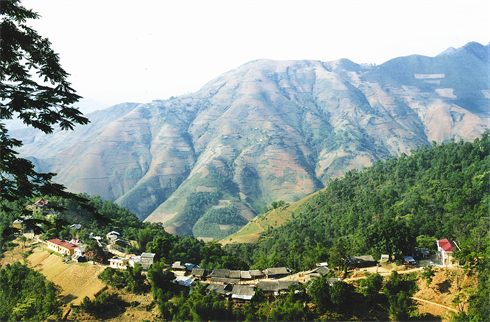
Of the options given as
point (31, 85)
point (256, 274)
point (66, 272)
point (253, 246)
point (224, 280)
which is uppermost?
point (31, 85)

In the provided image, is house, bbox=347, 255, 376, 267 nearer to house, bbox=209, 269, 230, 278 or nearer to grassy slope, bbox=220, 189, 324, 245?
house, bbox=209, 269, 230, 278

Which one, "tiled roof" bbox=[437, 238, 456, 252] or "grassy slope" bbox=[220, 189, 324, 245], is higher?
"tiled roof" bbox=[437, 238, 456, 252]

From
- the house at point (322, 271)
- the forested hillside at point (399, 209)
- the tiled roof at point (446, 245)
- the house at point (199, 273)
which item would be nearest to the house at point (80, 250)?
the house at point (199, 273)

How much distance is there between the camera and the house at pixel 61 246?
4485cm

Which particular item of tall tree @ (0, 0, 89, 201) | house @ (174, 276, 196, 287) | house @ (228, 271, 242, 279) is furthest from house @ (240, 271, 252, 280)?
tall tree @ (0, 0, 89, 201)

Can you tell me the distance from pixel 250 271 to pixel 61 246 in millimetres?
29715

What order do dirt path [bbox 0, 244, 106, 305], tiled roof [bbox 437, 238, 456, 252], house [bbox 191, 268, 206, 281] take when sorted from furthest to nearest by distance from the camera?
house [bbox 191, 268, 206, 281]
dirt path [bbox 0, 244, 106, 305]
tiled roof [bbox 437, 238, 456, 252]

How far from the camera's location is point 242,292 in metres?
A: 33.2

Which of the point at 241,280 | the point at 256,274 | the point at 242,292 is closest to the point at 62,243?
the point at 241,280

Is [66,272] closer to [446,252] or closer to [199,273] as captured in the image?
[199,273]

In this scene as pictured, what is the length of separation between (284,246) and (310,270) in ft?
80.7

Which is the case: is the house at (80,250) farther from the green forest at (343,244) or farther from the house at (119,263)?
the green forest at (343,244)

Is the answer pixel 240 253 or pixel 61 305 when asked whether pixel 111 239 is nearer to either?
pixel 61 305

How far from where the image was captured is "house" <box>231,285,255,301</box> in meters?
32.6
